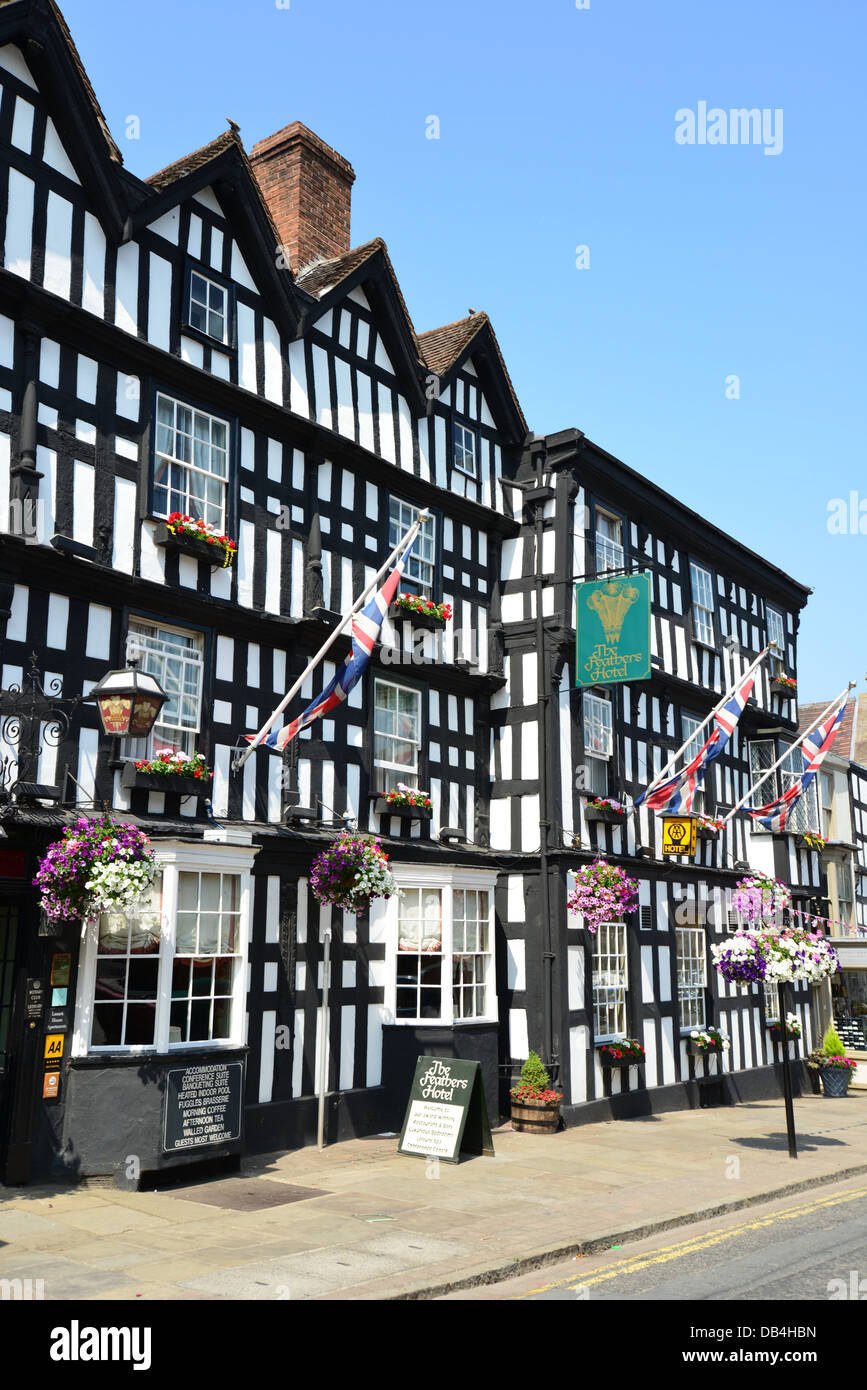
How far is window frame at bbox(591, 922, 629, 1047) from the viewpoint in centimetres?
1883

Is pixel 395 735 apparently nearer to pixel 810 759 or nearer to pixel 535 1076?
pixel 535 1076

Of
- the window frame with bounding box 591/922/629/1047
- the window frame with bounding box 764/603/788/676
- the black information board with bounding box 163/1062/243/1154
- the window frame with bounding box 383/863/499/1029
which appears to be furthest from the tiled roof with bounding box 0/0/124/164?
the window frame with bounding box 764/603/788/676

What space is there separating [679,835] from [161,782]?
11.1 metres

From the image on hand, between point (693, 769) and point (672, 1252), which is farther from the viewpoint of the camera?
point (693, 769)

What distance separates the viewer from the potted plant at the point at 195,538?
1384 cm

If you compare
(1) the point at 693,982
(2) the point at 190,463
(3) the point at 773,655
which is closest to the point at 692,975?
(1) the point at 693,982

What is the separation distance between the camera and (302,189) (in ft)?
60.2

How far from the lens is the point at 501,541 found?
2045 centimetres

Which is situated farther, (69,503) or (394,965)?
(394,965)

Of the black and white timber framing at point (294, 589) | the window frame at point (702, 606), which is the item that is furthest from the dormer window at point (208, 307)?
the window frame at point (702, 606)
